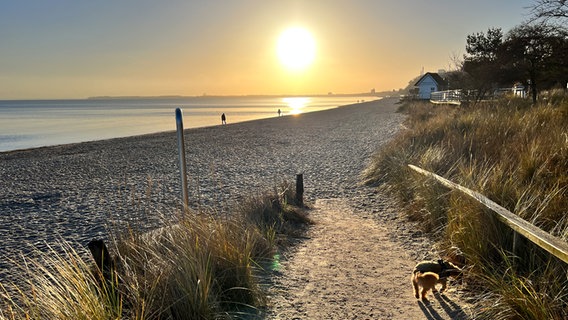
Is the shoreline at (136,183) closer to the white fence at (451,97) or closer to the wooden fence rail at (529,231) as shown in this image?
the wooden fence rail at (529,231)

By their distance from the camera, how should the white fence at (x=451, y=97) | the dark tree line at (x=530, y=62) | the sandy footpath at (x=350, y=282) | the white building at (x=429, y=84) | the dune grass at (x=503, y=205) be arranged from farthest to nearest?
the white building at (x=429, y=84)
the white fence at (x=451, y=97)
the dark tree line at (x=530, y=62)
the sandy footpath at (x=350, y=282)
the dune grass at (x=503, y=205)

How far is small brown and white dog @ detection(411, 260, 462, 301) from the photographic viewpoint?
144 inches

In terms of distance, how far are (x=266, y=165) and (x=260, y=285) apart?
10135 millimetres

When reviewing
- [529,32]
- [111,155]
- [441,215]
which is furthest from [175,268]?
[529,32]

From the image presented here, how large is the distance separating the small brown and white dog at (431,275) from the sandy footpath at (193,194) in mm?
171

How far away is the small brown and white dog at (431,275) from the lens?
12.0 ft

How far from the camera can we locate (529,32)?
64.2 feet

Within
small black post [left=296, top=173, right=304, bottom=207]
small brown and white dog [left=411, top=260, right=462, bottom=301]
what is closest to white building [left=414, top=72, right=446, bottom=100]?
small black post [left=296, top=173, right=304, bottom=207]

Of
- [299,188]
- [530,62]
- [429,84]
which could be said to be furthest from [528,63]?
[429,84]

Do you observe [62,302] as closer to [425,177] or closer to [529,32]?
[425,177]

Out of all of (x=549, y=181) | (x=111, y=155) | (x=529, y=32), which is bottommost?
(x=111, y=155)

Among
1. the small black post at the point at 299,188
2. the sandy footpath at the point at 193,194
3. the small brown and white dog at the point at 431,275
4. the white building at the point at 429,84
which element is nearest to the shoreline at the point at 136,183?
the sandy footpath at the point at 193,194

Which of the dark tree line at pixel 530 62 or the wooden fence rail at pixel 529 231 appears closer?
the wooden fence rail at pixel 529 231

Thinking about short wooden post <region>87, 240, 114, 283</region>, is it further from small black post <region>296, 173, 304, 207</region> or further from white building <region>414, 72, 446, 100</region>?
white building <region>414, 72, 446, 100</region>
